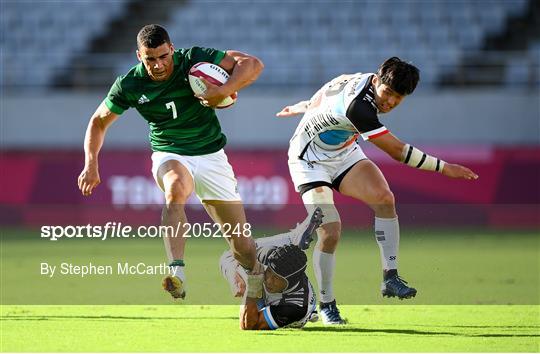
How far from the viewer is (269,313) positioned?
24.8 ft

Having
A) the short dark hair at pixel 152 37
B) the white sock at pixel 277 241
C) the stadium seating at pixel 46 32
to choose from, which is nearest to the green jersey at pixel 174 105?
the short dark hair at pixel 152 37

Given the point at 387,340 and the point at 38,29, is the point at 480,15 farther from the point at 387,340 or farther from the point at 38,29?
the point at 387,340

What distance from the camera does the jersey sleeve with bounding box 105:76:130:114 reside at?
7688mm

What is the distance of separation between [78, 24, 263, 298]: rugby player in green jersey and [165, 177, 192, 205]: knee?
0.04 metres

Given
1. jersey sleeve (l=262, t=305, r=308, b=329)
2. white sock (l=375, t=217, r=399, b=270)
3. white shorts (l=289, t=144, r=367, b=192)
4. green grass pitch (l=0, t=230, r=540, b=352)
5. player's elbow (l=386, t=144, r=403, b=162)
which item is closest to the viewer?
green grass pitch (l=0, t=230, r=540, b=352)

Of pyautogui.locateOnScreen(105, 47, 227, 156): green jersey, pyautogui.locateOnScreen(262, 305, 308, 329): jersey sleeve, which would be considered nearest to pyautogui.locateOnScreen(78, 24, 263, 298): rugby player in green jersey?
pyautogui.locateOnScreen(105, 47, 227, 156): green jersey

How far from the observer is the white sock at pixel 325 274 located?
8.04 metres

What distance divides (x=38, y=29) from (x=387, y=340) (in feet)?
52.5

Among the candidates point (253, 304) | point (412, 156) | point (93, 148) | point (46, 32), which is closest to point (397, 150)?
point (412, 156)

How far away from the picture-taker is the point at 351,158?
8.37 m

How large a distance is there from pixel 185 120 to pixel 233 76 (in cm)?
53

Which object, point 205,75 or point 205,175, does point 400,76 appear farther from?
point 205,175

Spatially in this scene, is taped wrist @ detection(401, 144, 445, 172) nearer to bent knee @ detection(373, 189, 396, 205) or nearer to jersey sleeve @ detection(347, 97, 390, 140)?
jersey sleeve @ detection(347, 97, 390, 140)

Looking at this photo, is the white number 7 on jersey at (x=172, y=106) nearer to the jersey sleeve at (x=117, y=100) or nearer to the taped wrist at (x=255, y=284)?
the jersey sleeve at (x=117, y=100)
